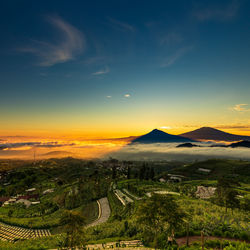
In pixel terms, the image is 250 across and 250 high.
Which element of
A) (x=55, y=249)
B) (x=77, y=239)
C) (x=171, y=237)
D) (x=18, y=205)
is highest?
(x=171, y=237)

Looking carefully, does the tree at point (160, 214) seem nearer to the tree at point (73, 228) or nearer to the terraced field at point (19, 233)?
the tree at point (73, 228)

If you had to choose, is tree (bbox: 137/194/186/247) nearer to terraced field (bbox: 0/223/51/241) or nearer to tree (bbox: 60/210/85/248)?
tree (bbox: 60/210/85/248)

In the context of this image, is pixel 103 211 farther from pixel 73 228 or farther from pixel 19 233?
pixel 73 228

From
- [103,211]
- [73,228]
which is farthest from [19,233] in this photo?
[73,228]

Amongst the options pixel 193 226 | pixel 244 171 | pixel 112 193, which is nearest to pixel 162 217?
pixel 193 226

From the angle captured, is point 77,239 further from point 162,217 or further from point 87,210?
point 87,210

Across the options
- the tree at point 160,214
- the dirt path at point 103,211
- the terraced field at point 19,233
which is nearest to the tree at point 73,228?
the tree at point 160,214
